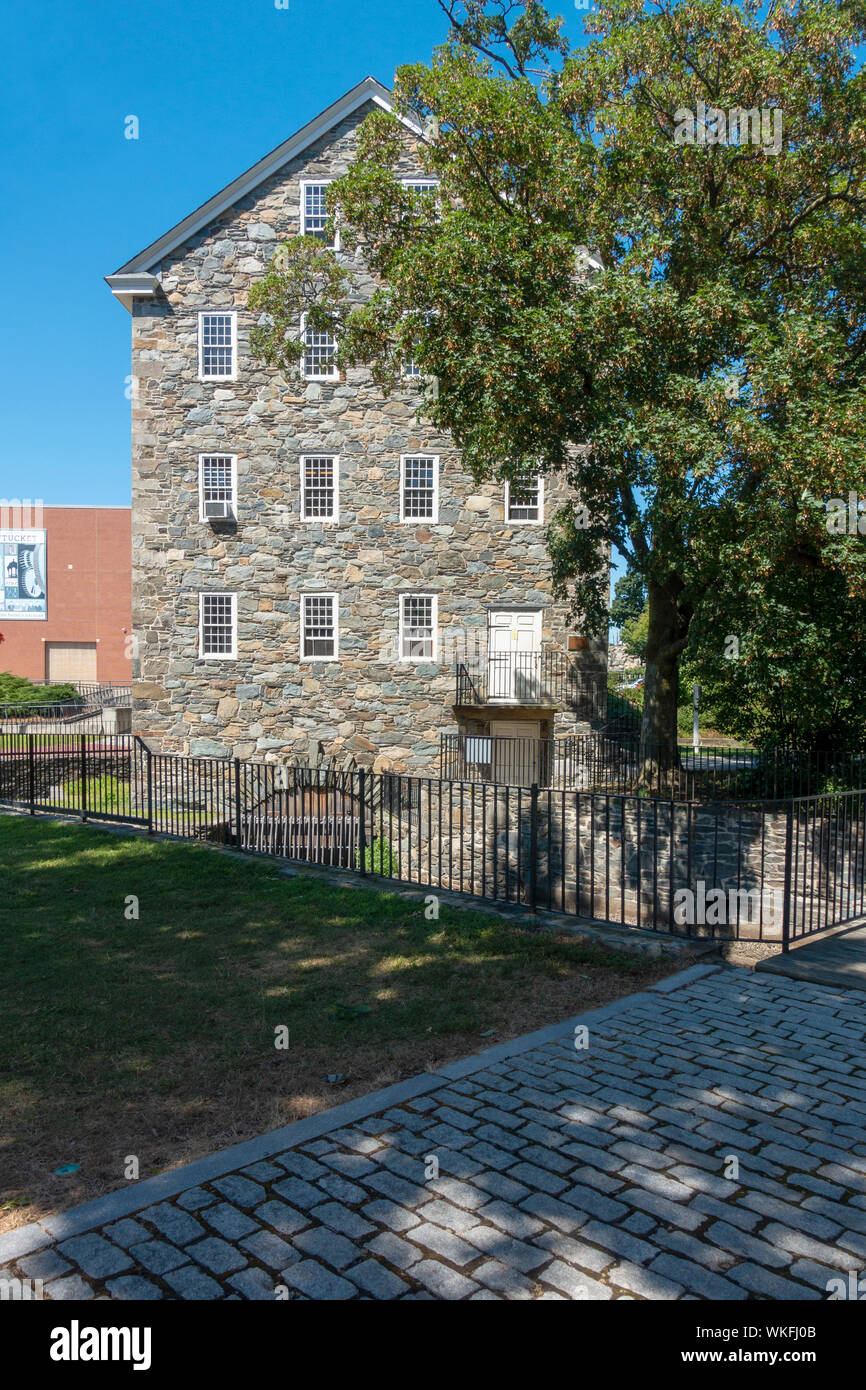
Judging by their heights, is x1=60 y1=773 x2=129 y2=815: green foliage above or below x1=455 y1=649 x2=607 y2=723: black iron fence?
below

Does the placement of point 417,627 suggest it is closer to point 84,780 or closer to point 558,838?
point 558,838

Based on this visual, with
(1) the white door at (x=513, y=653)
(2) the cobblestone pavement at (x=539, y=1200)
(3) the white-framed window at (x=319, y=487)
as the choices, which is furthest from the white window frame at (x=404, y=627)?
(2) the cobblestone pavement at (x=539, y=1200)

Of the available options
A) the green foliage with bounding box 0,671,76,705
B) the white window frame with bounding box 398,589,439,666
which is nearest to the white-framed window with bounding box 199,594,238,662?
the white window frame with bounding box 398,589,439,666

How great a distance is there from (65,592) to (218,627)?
91.6ft

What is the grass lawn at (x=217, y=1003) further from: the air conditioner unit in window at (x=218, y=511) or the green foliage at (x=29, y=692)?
the green foliage at (x=29, y=692)

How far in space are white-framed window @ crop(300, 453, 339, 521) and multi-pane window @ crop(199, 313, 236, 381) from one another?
10.5ft

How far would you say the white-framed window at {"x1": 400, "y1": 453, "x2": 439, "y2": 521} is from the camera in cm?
2334

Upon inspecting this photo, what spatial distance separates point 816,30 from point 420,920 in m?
13.6

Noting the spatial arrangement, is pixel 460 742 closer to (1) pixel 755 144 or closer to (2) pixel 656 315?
(2) pixel 656 315

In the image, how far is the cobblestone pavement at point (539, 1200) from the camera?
3336 mm

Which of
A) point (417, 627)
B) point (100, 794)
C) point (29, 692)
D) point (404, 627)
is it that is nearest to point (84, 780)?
point (100, 794)

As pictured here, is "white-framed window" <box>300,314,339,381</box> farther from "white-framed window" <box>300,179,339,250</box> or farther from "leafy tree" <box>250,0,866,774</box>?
"leafy tree" <box>250,0,866,774</box>

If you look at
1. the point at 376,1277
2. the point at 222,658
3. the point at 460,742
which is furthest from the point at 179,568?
the point at 376,1277

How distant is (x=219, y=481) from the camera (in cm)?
2356
